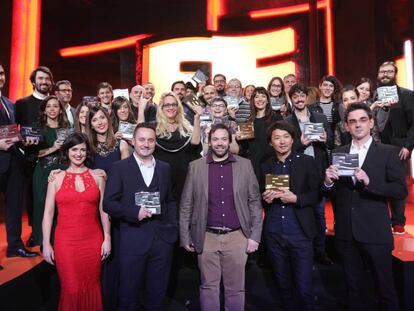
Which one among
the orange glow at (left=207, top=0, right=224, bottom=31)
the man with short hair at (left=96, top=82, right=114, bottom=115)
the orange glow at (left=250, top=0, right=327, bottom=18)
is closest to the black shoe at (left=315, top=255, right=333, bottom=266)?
the man with short hair at (left=96, top=82, right=114, bottom=115)

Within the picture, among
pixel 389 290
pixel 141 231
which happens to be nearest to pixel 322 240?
pixel 389 290

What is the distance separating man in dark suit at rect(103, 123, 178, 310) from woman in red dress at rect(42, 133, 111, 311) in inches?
9.0

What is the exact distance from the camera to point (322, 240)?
13.7 feet

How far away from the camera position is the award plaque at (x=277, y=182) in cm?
284

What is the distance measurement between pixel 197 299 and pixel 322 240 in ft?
4.88

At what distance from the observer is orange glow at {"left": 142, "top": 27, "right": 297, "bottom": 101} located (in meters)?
8.37

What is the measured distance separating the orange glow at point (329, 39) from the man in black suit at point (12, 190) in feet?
21.7

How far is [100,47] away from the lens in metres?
8.15

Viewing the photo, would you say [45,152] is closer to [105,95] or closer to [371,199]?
[105,95]

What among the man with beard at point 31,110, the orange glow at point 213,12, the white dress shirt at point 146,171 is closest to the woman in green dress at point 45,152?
the man with beard at point 31,110

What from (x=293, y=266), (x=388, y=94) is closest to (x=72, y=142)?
(x=293, y=266)

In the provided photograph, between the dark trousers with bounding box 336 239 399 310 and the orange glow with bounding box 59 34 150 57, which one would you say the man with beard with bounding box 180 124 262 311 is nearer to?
the dark trousers with bounding box 336 239 399 310

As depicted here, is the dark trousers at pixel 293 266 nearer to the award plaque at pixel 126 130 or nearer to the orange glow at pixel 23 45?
the award plaque at pixel 126 130

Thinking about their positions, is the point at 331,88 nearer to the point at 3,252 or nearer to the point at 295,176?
the point at 295,176
